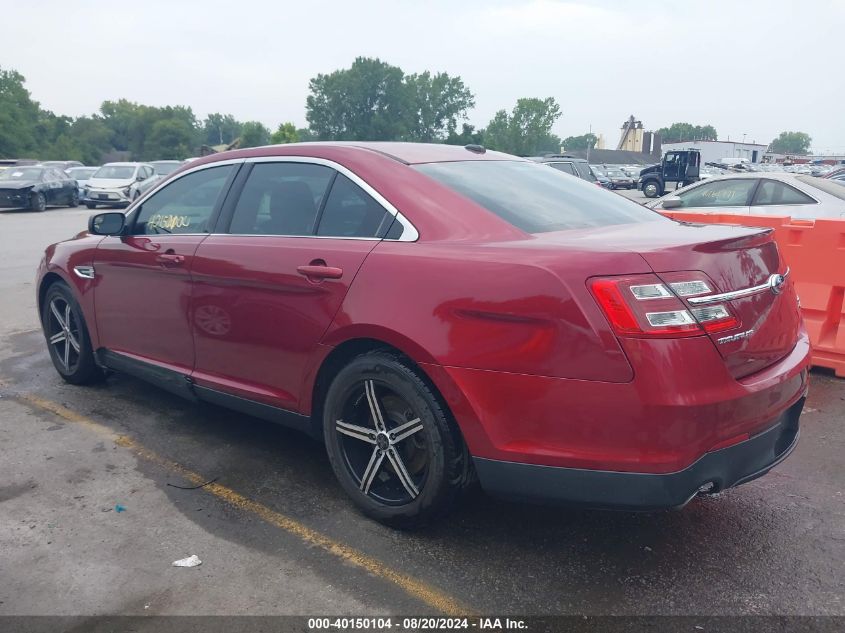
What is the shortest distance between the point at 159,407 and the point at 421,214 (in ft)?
8.89

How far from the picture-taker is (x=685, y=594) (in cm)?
283

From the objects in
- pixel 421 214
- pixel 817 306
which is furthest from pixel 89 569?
pixel 817 306

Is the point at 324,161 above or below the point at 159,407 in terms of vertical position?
above

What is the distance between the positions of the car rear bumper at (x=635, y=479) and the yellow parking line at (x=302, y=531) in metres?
0.44

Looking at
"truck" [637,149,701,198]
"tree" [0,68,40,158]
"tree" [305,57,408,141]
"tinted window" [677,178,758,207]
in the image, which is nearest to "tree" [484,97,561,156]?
"tree" [305,57,408,141]

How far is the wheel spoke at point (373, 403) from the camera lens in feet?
10.6

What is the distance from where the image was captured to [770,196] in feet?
30.5

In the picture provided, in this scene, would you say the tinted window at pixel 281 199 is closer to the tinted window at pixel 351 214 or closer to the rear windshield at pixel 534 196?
the tinted window at pixel 351 214

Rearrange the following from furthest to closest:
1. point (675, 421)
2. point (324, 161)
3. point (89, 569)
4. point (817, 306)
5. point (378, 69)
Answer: point (378, 69), point (817, 306), point (324, 161), point (89, 569), point (675, 421)

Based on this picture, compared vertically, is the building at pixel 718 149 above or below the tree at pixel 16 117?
below

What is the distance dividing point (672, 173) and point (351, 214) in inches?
1592

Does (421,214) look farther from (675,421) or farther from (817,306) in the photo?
(817,306)

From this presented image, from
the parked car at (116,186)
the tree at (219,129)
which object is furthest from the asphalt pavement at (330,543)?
the tree at (219,129)

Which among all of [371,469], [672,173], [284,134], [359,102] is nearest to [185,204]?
[371,469]
